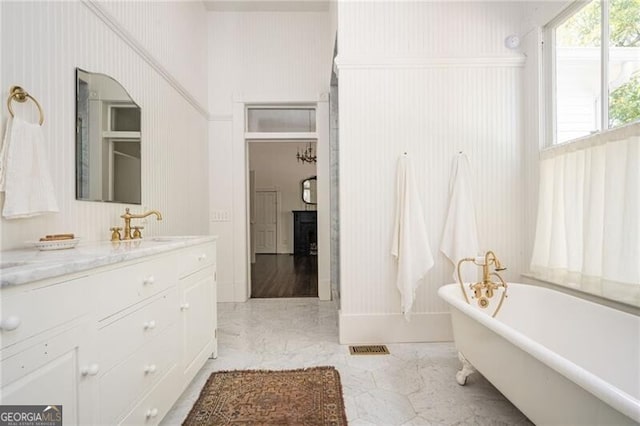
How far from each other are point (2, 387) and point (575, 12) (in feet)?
11.9

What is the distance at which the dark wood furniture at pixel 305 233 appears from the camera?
29.2 feet

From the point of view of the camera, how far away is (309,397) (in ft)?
6.15

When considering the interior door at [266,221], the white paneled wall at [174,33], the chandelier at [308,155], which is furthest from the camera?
the interior door at [266,221]

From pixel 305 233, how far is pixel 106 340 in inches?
309

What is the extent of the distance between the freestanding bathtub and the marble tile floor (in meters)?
0.21

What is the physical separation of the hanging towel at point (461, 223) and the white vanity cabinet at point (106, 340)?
2071mm

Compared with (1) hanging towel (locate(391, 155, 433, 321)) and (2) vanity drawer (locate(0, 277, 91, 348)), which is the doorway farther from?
(2) vanity drawer (locate(0, 277, 91, 348))

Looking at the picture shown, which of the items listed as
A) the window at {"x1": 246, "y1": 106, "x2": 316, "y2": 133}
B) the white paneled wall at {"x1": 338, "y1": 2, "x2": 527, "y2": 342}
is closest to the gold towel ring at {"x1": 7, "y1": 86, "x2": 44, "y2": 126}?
the white paneled wall at {"x1": 338, "y1": 2, "x2": 527, "y2": 342}

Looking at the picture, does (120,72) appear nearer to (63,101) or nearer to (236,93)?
(63,101)

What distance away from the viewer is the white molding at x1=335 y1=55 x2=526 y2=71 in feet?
8.97

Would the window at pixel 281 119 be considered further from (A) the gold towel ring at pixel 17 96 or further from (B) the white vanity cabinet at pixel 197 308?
(A) the gold towel ring at pixel 17 96

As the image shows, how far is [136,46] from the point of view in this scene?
2314mm

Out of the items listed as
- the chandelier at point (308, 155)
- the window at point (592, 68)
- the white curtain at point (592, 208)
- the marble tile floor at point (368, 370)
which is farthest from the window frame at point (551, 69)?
the chandelier at point (308, 155)

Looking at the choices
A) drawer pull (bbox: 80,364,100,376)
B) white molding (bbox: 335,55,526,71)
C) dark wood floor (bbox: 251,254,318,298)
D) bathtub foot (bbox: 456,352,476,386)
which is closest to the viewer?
drawer pull (bbox: 80,364,100,376)
